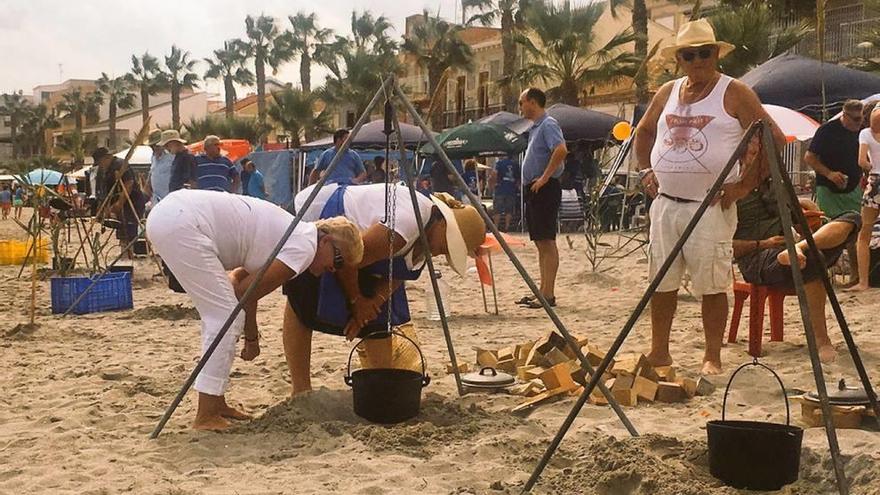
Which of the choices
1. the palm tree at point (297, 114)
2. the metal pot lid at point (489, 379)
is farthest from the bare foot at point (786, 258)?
the palm tree at point (297, 114)

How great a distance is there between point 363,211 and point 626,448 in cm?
165

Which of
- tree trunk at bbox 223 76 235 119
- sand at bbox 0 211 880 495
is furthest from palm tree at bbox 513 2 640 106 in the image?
tree trunk at bbox 223 76 235 119

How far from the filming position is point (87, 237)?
8.09m

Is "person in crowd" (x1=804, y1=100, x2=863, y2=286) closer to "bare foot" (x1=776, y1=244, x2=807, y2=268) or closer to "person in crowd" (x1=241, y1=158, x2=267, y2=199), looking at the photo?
"bare foot" (x1=776, y1=244, x2=807, y2=268)

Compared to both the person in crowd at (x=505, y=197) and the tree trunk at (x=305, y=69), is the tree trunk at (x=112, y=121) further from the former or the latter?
the person in crowd at (x=505, y=197)

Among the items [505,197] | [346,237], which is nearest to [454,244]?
[346,237]

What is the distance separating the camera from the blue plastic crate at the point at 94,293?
713 centimetres

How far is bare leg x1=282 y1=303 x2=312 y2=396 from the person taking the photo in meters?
4.18

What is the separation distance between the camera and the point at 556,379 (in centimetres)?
425

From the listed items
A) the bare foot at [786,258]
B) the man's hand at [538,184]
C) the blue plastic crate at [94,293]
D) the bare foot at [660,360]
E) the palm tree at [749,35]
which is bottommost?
the bare foot at [660,360]

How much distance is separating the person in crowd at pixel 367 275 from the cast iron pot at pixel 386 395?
1.11 ft

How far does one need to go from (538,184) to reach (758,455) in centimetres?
401

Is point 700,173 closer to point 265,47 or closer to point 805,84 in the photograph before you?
point 805,84

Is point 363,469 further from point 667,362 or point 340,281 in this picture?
point 667,362
